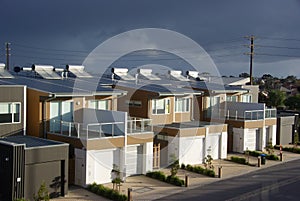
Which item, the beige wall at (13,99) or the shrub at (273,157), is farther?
the shrub at (273,157)

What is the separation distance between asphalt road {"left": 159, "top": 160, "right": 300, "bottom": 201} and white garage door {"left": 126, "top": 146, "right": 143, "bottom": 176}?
13.2 ft

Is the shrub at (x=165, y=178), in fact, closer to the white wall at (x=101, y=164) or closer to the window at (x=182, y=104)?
the white wall at (x=101, y=164)

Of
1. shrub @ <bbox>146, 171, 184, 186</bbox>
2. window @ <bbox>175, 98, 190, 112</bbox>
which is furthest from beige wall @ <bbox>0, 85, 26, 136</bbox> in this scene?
window @ <bbox>175, 98, 190, 112</bbox>

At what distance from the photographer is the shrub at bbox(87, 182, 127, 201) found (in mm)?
20087

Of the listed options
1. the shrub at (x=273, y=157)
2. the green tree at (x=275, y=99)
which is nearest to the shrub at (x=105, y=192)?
the shrub at (x=273, y=157)

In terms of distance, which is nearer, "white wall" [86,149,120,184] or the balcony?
"white wall" [86,149,120,184]

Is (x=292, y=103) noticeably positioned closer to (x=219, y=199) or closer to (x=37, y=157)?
(x=219, y=199)

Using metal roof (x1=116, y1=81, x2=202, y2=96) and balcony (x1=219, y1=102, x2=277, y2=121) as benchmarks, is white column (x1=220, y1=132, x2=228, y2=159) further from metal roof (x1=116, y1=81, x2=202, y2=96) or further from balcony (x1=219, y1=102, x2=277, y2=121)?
metal roof (x1=116, y1=81, x2=202, y2=96)

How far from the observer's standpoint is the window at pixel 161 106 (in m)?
31.5

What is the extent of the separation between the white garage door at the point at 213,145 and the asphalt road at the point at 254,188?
3.89 m

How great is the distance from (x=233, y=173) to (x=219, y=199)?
6.60 meters

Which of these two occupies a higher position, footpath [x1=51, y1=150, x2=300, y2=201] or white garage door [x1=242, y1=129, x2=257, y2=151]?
white garage door [x1=242, y1=129, x2=257, y2=151]

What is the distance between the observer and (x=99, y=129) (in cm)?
2336

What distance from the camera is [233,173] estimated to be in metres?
26.9
